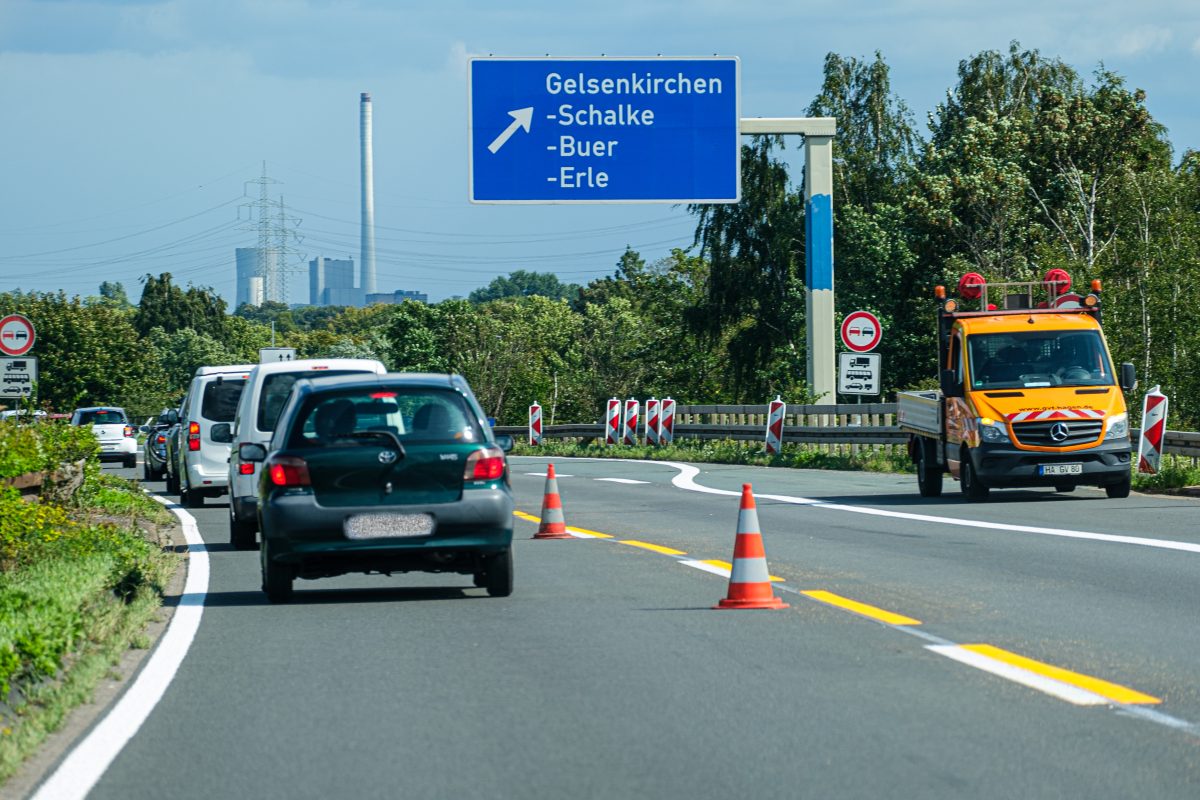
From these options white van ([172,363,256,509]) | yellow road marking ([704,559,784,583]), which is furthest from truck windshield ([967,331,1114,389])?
white van ([172,363,256,509])

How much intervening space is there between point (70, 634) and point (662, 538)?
8738 millimetres

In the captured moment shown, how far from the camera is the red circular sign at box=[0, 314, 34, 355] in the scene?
2847 cm

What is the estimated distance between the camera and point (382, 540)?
11.9 metres

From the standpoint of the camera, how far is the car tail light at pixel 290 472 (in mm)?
11992

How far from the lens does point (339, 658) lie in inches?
377

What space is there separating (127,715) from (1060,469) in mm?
15130

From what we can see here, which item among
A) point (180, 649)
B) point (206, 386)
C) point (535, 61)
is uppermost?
point (535, 61)

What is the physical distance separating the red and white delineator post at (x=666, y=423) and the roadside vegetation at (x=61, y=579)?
21.1 meters

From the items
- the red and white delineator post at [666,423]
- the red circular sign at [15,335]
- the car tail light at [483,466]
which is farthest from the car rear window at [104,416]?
the car tail light at [483,466]

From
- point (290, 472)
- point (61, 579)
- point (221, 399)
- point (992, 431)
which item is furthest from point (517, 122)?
point (61, 579)

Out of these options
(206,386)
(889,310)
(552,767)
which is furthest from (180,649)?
(889,310)

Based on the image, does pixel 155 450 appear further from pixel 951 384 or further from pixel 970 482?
pixel 970 482

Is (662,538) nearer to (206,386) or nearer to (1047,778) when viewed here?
(206,386)

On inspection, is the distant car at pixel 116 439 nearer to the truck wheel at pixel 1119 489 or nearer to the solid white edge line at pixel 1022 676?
the truck wheel at pixel 1119 489
